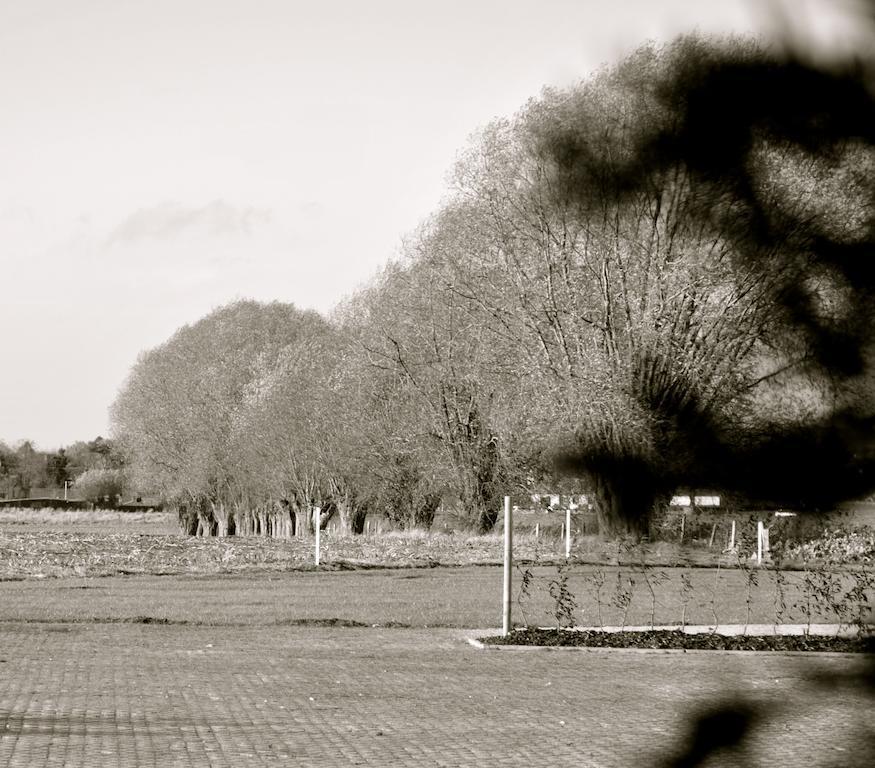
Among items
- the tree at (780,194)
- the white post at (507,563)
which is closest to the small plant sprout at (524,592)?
the white post at (507,563)

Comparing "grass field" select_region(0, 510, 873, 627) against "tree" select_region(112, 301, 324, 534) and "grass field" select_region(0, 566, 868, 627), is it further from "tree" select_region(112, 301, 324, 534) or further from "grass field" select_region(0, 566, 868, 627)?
"tree" select_region(112, 301, 324, 534)

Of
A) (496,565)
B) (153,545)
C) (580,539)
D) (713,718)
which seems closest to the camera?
(713,718)

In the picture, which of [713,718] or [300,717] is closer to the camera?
[713,718]

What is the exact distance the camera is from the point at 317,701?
11.1 meters

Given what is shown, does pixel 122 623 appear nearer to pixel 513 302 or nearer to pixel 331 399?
pixel 513 302

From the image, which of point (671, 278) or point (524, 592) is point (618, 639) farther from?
point (671, 278)

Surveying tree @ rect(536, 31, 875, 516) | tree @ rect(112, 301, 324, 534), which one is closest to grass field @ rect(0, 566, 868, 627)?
tree @ rect(536, 31, 875, 516)

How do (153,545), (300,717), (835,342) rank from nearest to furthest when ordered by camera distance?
(835,342) → (300,717) → (153,545)

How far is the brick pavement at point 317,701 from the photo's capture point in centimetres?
876

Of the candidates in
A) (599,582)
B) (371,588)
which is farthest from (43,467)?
(599,582)

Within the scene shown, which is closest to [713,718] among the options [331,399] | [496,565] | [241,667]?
[241,667]

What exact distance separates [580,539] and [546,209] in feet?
3.85

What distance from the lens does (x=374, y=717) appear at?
10.3m

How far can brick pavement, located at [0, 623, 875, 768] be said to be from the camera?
8758 mm
